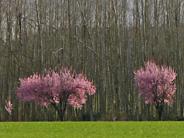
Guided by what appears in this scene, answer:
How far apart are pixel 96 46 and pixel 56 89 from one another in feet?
29.1

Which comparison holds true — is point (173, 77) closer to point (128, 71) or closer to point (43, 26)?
point (128, 71)

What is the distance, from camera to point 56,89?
3719 cm

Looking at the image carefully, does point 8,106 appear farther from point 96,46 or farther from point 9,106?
point 96,46

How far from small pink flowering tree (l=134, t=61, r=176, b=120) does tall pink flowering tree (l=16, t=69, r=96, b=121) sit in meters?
3.85

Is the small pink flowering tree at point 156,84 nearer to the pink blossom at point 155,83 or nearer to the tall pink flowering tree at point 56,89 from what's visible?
the pink blossom at point 155,83

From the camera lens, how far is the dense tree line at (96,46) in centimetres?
4150

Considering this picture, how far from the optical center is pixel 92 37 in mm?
46031
